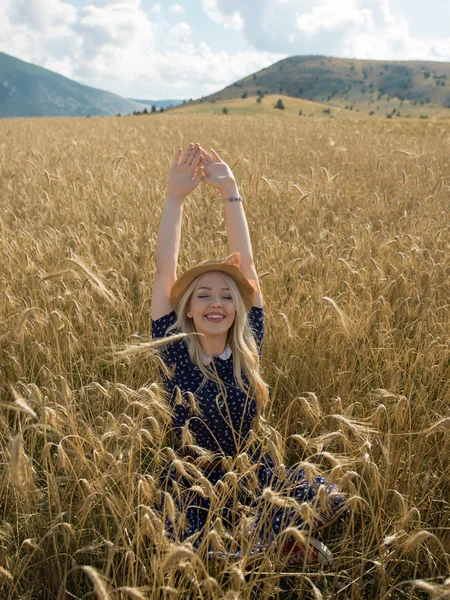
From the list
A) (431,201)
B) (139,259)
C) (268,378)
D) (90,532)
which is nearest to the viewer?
(90,532)

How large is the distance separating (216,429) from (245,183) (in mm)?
4488

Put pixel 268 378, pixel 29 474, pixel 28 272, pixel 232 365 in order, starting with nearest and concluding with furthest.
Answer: pixel 29 474 < pixel 232 365 < pixel 268 378 < pixel 28 272

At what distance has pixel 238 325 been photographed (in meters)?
2.00

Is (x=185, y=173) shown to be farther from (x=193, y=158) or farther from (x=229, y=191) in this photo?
(x=229, y=191)

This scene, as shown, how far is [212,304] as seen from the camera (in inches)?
78.8

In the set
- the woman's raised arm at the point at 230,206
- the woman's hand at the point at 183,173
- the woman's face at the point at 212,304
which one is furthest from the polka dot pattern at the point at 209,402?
the woman's hand at the point at 183,173

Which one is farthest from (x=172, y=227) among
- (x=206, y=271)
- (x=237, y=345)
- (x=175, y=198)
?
(x=237, y=345)

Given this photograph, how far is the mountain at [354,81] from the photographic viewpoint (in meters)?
116

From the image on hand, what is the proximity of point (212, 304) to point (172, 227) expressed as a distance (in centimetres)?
54

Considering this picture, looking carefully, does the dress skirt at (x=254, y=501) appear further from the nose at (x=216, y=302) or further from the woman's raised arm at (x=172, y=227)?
the woman's raised arm at (x=172, y=227)

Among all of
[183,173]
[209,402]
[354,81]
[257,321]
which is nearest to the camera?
Result: [209,402]

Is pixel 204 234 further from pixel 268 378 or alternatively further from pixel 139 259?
pixel 268 378

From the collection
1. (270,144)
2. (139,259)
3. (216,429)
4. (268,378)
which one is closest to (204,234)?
(139,259)

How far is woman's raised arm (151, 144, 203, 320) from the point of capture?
2254mm
